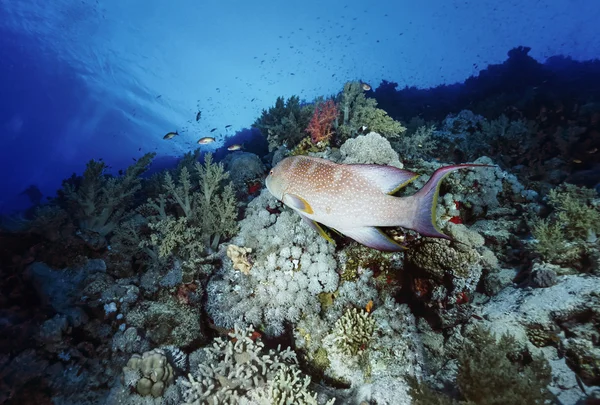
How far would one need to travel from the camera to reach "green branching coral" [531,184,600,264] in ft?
13.6

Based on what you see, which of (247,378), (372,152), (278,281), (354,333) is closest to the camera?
(247,378)

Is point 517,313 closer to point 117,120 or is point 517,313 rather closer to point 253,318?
point 253,318

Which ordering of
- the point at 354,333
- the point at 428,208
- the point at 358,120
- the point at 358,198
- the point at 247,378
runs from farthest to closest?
the point at 358,120
the point at 354,333
the point at 247,378
the point at 358,198
the point at 428,208

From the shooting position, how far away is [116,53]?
121 ft

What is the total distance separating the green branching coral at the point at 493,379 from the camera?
2.57 m

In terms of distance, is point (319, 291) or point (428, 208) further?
point (319, 291)

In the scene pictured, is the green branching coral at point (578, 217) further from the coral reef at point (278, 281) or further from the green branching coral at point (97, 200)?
the green branching coral at point (97, 200)

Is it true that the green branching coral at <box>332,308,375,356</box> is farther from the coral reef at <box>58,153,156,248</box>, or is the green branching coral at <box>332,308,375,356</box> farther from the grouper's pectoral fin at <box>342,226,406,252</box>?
the coral reef at <box>58,153,156,248</box>

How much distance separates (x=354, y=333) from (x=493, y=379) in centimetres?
155

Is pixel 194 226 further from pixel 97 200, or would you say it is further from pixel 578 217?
pixel 578 217

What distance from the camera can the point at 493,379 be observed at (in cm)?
272

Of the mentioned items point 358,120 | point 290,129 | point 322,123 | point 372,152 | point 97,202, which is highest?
point 358,120

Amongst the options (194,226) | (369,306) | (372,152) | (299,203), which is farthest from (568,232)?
(194,226)

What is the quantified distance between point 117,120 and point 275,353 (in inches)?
2409
